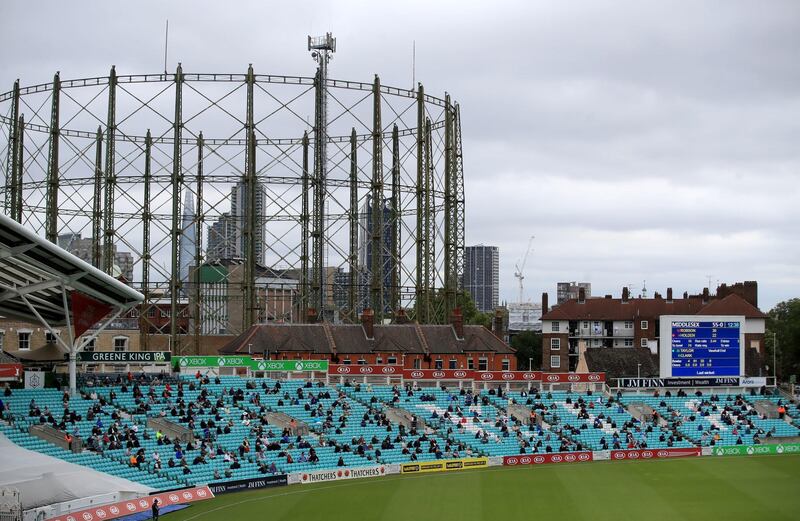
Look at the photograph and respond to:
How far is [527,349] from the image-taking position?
10731cm

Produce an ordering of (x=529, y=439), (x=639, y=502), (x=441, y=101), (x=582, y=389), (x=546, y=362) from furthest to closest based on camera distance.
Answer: (x=546, y=362) → (x=441, y=101) → (x=582, y=389) → (x=529, y=439) → (x=639, y=502)

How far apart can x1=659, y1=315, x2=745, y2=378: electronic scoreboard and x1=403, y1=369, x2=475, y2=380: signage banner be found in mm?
10808

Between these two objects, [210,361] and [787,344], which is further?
[787,344]

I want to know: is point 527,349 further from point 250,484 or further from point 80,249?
point 250,484

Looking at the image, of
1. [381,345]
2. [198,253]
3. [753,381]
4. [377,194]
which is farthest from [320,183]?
[753,381]

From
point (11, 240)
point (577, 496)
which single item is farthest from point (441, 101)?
point (11, 240)

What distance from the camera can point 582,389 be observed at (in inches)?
2375

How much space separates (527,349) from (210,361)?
6081 centimetres

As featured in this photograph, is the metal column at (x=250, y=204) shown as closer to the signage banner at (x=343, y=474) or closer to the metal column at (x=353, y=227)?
the metal column at (x=353, y=227)

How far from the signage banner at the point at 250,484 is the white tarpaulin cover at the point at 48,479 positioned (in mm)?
3735

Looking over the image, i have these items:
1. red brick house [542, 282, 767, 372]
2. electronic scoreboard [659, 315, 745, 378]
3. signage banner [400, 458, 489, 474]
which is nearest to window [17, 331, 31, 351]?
signage banner [400, 458, 489, 474]

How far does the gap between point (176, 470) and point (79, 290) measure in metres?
7.67

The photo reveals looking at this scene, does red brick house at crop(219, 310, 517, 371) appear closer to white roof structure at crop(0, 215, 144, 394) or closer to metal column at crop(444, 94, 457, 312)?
metal column at crop(444, 94, 457, 312)

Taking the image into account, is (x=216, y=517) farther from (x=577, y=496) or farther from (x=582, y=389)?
(x=582, y=389)
